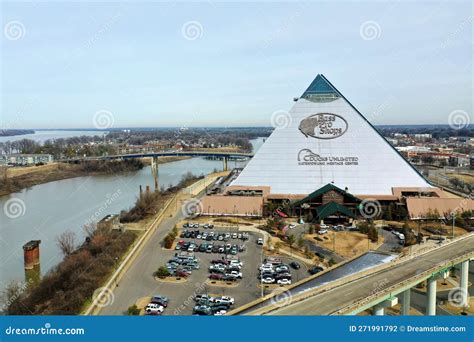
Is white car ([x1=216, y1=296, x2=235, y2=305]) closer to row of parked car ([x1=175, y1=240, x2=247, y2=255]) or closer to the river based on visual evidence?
row of parked car ([x1=175, y1=240, x2=247, y2=255])

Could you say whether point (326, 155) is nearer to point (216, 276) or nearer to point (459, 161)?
point (216, 276)

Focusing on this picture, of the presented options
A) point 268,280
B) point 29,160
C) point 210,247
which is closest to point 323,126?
point 210,247

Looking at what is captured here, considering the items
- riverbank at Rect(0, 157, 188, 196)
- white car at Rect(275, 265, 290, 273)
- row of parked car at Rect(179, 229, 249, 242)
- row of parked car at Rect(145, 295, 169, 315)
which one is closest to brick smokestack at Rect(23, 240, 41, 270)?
row of parked car at Rect(179, 229, 249, 242)

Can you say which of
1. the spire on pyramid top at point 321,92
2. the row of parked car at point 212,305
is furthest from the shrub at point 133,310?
the spire on pyramid top at point 321,92

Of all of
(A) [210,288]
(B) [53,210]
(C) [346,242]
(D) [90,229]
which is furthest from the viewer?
(B) [53,210]

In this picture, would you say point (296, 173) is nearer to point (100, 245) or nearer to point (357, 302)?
point (100, 245)

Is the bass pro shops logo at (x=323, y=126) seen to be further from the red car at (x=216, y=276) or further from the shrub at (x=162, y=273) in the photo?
the shrub at (x=162, y=273)

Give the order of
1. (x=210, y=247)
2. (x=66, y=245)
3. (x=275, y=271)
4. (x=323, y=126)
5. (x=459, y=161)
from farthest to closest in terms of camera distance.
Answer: (x=459, y=161), (x=323, y=126), (x=66, y=245), (x=210, y=247), (x=275, y=271)

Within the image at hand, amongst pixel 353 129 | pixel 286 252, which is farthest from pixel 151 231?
pixel 353 129

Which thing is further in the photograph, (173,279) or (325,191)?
(325,191)
